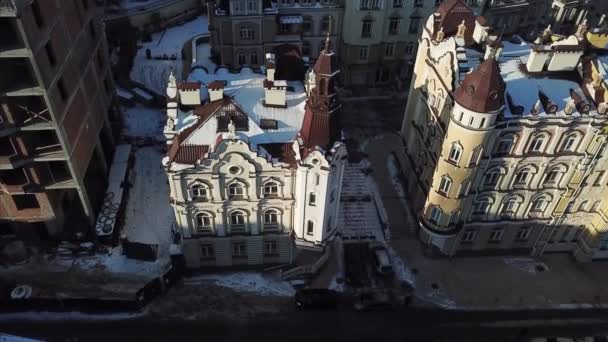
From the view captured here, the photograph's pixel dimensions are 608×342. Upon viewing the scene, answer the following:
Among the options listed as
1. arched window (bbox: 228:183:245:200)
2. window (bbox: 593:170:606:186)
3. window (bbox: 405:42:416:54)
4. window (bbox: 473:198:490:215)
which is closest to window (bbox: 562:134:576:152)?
window (bbox: 593:170:606:186)

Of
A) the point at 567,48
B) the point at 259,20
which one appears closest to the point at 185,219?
the point at 259,20

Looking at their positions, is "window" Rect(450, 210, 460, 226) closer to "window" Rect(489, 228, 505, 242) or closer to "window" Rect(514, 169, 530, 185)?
"window" Rect(489, 228, 505, 242)

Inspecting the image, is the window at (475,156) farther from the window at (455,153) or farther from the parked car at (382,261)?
the parked car at (382,261)

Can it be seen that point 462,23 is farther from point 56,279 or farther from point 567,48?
point 56,279

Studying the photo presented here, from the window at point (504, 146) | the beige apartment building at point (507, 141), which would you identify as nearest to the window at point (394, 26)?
the beige apartment building at point (507, 141)

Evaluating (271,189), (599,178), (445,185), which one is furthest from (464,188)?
(271,189)

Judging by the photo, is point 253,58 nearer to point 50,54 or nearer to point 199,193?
point 50,54
